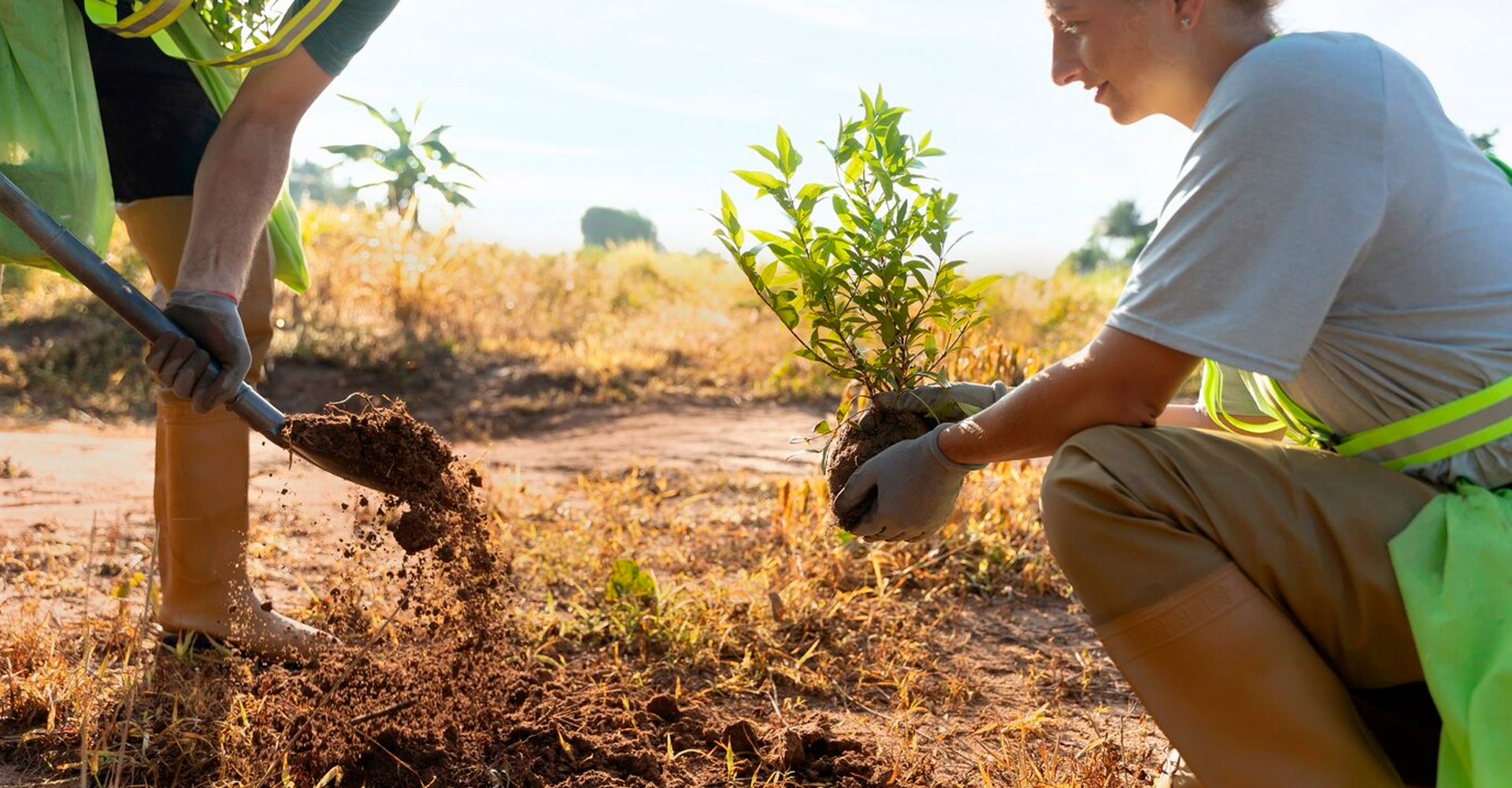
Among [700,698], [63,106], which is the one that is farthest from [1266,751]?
[63,106]

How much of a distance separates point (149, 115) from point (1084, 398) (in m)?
2.09

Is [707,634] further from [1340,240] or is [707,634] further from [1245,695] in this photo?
[1340,240]

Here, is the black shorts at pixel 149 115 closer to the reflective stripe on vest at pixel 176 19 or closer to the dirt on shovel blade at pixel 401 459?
the reflective stripe on vest at pixel 176 19

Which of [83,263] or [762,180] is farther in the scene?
[762,180]

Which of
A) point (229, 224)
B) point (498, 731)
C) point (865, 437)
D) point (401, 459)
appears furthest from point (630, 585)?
point (229, 224)

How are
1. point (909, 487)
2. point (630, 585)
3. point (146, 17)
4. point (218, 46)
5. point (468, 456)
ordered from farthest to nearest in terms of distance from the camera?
1. point (468, 456)
2. point (630, 585)
3. point (218, 46)
4. point (146, 17)
5. point (909, 487)

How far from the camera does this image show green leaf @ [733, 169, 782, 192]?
2.36m

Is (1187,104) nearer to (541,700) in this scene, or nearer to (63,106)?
(541,700)

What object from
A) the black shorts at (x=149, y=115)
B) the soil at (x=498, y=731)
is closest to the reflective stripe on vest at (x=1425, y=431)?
the soil at (x=498, y=731)

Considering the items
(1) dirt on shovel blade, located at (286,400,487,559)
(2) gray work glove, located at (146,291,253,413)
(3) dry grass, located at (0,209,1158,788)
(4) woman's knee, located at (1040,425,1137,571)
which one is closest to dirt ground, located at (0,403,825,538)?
(3) dry grass, located at (0,209,1158,788)

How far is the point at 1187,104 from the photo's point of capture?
179 centimetres

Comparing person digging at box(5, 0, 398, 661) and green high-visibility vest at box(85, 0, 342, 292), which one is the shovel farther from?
green high-visibility vest at box(85, 0, 342, 292)

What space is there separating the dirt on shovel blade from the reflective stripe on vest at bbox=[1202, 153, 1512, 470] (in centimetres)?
160

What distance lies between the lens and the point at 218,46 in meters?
2.51
